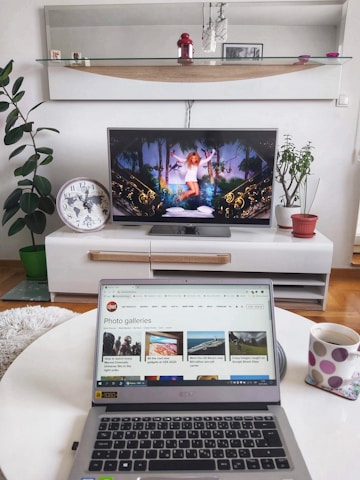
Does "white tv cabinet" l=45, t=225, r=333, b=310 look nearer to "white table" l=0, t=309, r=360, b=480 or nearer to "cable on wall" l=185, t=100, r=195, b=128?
"cable on wall" l=185, t=100, r=195, b=128

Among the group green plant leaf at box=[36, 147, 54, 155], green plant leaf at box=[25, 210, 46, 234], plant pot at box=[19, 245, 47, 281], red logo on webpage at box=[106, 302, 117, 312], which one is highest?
green plant leaf at box=[36, 147, 54, 155]

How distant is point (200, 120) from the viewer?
8.60 ft

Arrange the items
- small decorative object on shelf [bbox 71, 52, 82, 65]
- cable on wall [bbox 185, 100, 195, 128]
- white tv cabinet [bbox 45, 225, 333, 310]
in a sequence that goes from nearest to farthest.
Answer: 1. white tv cabinet [bbox 45, 225, 333, 310]
2. small decorative object on shelf [bbox 71, 52, 82, 65]
3. cable on wall [bbox 185, 100, 195, 128]

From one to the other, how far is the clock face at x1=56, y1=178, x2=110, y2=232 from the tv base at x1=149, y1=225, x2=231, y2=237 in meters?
0.35

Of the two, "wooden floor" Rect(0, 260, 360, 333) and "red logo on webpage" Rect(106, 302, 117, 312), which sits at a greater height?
"red logo on webpage" Rect(106, 302, 117, 312)

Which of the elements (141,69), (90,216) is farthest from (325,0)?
(90,216)

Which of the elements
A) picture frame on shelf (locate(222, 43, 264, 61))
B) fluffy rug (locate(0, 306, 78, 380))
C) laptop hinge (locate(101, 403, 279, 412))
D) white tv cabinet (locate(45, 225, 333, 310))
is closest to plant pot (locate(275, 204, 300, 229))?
white tv cabinet (locate(45, 225, 333, 310))

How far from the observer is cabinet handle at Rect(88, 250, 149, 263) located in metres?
2.27

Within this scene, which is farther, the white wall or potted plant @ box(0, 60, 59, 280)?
the white wall

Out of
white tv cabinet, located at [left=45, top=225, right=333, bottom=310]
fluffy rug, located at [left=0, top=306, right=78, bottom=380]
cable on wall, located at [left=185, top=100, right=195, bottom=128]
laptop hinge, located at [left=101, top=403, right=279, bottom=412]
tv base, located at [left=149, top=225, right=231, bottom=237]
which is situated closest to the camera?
laptop hinge, located at [left=101, top=403, right=279, bottom=412]

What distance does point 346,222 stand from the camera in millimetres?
2721

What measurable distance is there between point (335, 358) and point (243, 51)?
2.17 meters

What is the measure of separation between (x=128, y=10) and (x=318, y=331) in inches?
94.1

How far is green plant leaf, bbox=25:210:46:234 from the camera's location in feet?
8.56
